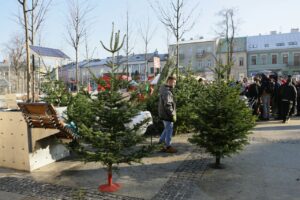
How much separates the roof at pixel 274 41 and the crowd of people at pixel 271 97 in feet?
168

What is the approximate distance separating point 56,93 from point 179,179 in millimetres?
4648

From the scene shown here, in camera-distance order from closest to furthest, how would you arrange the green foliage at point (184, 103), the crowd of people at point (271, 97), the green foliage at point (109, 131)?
the green foliage at point (109, 131)
the green foliage at point (184, 103)
the crowd of people at point (271, 97)

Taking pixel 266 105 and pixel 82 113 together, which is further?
pixel 266 105

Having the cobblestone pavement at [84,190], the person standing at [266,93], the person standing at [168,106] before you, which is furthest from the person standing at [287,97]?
the cobblestone pavement at [84,190]

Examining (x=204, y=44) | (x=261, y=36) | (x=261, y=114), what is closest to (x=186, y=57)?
(x=204, y=44)

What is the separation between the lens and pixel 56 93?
28.0 ft

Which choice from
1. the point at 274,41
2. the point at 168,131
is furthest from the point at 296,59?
the point at 168,131

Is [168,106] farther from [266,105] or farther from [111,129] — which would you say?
[266,105]

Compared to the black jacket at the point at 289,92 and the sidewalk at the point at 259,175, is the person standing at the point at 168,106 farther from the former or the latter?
the black jacket at the point at 289,92

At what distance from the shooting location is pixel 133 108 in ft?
16.0

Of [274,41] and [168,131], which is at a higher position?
[274,41]

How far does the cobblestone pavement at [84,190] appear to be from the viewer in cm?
472

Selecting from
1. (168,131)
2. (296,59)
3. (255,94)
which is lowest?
(168,131)

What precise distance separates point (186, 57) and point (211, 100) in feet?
208
